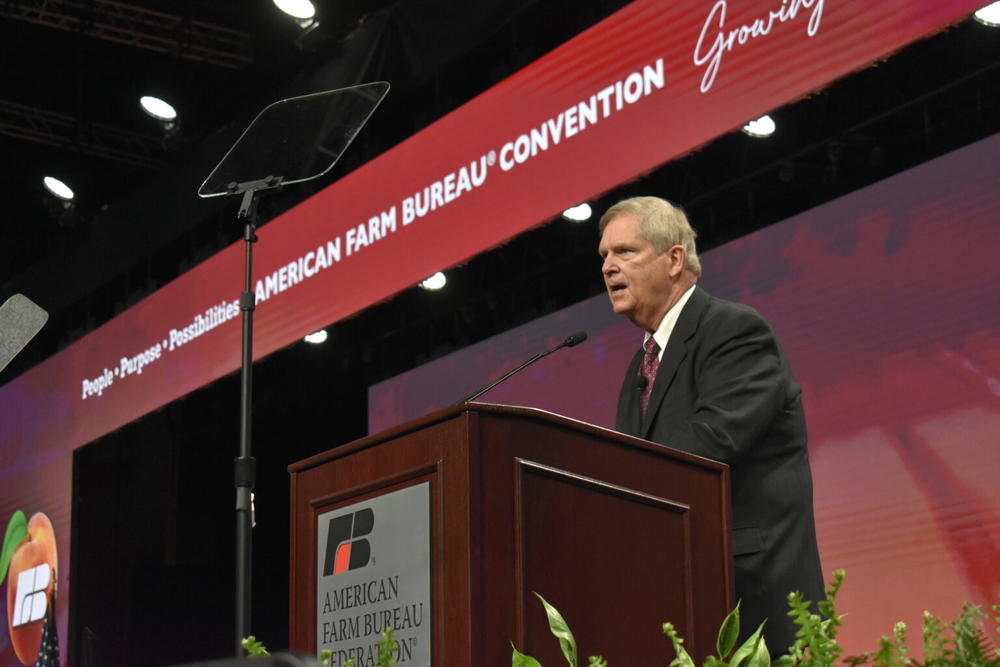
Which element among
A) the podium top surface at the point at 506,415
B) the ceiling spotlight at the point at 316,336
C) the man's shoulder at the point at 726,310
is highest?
the ceiling spotlight at the point at 316,336

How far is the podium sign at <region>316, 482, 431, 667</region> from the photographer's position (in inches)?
66.7

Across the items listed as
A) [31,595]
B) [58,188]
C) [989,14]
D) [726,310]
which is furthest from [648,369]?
[58,188]

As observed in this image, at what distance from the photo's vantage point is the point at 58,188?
27.0 ft

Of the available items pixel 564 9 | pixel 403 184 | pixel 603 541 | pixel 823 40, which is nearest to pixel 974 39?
pixel 823 40

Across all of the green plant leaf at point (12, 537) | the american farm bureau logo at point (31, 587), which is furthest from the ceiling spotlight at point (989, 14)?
the green plant leaf at point (12, 537)

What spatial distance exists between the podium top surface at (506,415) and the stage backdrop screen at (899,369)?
94.3 inches

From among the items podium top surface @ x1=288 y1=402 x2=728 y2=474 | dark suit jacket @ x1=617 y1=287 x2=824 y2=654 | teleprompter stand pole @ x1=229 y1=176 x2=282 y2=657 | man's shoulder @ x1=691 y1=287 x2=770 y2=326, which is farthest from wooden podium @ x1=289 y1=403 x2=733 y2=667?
teleprompter stand pole @ x1=229 y1=176 x2=282 y2=657

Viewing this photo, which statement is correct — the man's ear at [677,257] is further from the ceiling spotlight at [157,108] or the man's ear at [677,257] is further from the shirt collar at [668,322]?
the ceiling spotlight at [157,108]

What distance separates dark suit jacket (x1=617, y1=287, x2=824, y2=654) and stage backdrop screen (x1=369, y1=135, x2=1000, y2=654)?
2.01 metres

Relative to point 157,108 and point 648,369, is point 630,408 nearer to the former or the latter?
point 648,369

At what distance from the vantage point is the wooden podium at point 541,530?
5.41 feet

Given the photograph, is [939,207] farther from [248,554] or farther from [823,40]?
[248,554]

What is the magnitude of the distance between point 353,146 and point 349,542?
17.1 feet

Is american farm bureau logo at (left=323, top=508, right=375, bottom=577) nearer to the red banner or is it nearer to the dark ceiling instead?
the red banner
